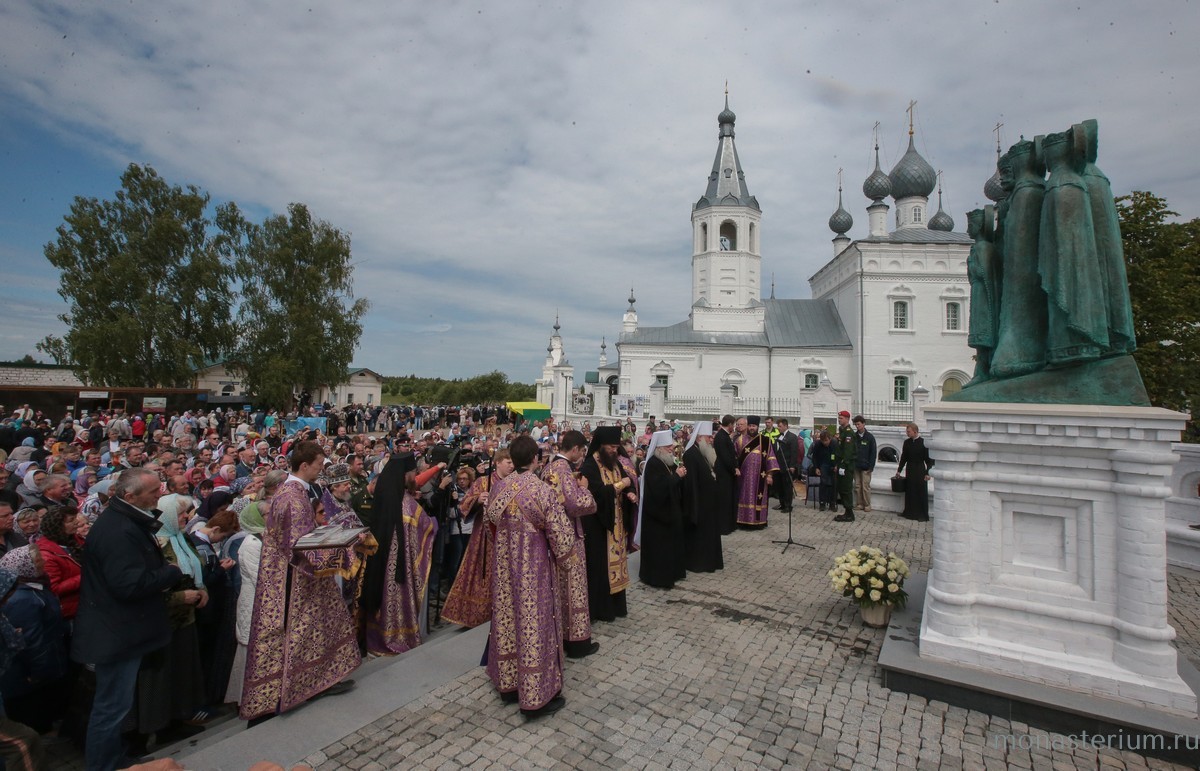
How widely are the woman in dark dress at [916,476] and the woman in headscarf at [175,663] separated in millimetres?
10282

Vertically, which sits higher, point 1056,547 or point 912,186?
point 912,186

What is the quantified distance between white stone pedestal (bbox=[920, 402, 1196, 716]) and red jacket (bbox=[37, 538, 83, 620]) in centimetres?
568

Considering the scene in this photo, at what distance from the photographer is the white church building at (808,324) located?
3183 centimetres

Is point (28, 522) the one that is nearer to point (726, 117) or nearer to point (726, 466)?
point (726, 466)

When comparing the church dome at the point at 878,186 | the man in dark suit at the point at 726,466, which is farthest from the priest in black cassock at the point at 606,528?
the church dome at the point at 878,186

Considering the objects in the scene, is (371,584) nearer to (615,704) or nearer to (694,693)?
(615,704)

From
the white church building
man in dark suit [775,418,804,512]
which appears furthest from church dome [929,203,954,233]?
man in dark suit [775,418,804,512]

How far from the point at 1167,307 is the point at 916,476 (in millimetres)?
12610

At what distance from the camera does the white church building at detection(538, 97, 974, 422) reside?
1253 inches

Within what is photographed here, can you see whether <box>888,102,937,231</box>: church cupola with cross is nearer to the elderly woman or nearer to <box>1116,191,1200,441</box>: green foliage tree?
<box>1116,191,1200,441</box>: green foliage tree

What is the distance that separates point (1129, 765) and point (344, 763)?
4.47 m

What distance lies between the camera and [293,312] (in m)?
29.0

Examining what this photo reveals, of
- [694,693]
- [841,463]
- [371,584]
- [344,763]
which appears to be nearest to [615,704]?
[694,693]

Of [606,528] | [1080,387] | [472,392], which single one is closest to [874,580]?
[1080,387]
